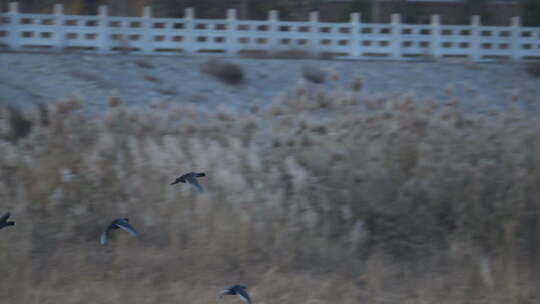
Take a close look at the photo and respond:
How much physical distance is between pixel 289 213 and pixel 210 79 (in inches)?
438

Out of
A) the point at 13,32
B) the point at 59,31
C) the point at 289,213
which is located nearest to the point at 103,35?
the point at 59,31

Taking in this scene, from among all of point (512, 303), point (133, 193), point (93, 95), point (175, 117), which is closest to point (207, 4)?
point (93, 95)

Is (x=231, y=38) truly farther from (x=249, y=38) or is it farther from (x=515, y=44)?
(x=515, y=44)

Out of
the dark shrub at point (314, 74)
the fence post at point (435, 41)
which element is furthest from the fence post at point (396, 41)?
the dark shrub at point (314, 74)

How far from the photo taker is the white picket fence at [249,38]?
1880 cm

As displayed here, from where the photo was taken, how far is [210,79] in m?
17.5

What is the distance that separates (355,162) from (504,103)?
11.1 m

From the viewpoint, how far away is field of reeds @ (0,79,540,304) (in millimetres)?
5945

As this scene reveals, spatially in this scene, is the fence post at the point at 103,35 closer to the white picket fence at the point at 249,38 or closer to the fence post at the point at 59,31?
the white picket fence at the point at 249,38

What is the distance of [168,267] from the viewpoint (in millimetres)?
6180

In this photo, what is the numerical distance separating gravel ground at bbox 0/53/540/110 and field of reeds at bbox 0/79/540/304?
6761 millimetres

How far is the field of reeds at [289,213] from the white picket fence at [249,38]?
11.1m

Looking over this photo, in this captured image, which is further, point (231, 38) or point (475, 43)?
point (475, 43)

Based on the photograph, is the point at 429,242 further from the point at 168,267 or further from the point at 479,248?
the point at 168,267
